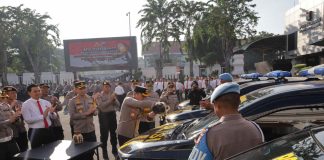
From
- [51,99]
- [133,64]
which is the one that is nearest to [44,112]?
[51,99]

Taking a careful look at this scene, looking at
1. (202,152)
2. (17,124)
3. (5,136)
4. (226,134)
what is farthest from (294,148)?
(17,124)

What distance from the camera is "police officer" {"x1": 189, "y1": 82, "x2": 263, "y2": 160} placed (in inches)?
83.7

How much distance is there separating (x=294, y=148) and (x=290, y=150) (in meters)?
0.03

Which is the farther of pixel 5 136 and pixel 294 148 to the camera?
pixel 5 136

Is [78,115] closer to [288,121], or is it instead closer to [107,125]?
[107,125]

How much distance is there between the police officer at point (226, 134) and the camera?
2.12m

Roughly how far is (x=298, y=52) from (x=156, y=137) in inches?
997

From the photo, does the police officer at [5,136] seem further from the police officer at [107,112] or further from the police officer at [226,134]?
the police officer at [226,134]

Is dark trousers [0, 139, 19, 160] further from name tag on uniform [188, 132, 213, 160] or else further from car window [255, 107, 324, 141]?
name tag on uniform [188, 132, 213, 160]

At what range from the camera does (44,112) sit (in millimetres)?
5809

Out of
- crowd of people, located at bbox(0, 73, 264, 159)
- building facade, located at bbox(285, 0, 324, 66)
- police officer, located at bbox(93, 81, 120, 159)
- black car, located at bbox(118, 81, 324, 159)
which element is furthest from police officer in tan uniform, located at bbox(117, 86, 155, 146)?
building facade, located at bbox(285, 0, 324, 66)

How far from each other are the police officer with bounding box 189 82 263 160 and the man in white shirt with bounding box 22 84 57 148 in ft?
13.9

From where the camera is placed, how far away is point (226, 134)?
84.4 inches

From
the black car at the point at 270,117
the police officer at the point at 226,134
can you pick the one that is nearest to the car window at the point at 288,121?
the black car at the point at 270,117
